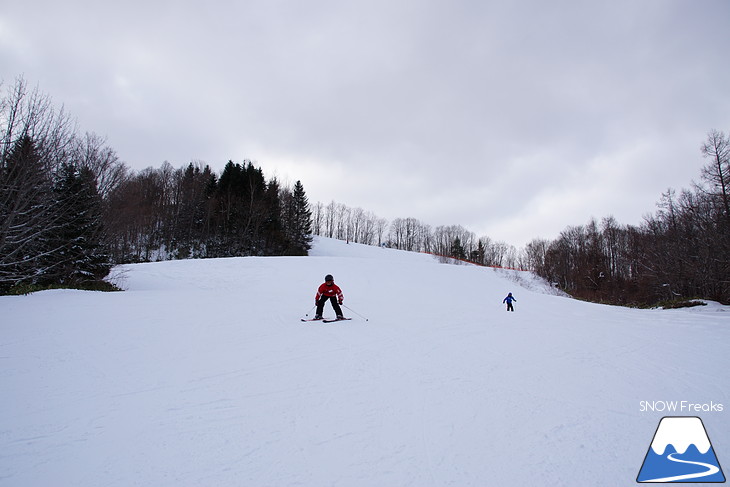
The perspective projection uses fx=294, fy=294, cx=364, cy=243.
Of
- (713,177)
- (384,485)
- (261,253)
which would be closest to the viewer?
(384,485)

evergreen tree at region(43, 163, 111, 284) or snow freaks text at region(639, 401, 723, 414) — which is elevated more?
evergreen tree at region(43, 163, 111, 284)

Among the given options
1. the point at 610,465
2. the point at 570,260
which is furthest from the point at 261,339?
the point at 570,260

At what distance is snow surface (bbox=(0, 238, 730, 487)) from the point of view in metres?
2.61

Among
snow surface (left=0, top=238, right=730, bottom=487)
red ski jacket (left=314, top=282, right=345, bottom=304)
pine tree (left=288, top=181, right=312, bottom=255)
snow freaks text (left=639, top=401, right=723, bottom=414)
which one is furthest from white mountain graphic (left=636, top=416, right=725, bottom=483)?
pine tree (left=288, top=181, right=312, bottom=255)

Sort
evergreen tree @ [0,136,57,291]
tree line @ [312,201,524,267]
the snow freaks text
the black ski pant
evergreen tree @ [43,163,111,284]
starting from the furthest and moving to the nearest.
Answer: tree line @ [312,201,524,267] < evergreen tree @ [43,163,111,284] < the black ski pant < evergreen tree @ [0,136,57,291] < the snow freaks text

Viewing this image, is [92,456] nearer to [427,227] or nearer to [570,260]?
[570,260]

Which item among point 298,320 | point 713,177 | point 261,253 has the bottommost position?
point 298,320

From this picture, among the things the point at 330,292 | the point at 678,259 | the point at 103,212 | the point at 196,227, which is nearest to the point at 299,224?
the point at 196,227

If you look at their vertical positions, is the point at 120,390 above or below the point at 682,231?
below

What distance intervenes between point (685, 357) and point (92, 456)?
1006 centimetres

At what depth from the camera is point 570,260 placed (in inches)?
1750

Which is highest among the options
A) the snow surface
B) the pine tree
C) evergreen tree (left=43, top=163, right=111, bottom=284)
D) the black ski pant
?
the pine tree

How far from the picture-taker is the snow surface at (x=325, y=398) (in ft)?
8.57

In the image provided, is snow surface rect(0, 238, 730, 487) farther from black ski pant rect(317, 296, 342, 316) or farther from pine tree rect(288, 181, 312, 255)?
pine tree rect(288, 181, 312, 255)
